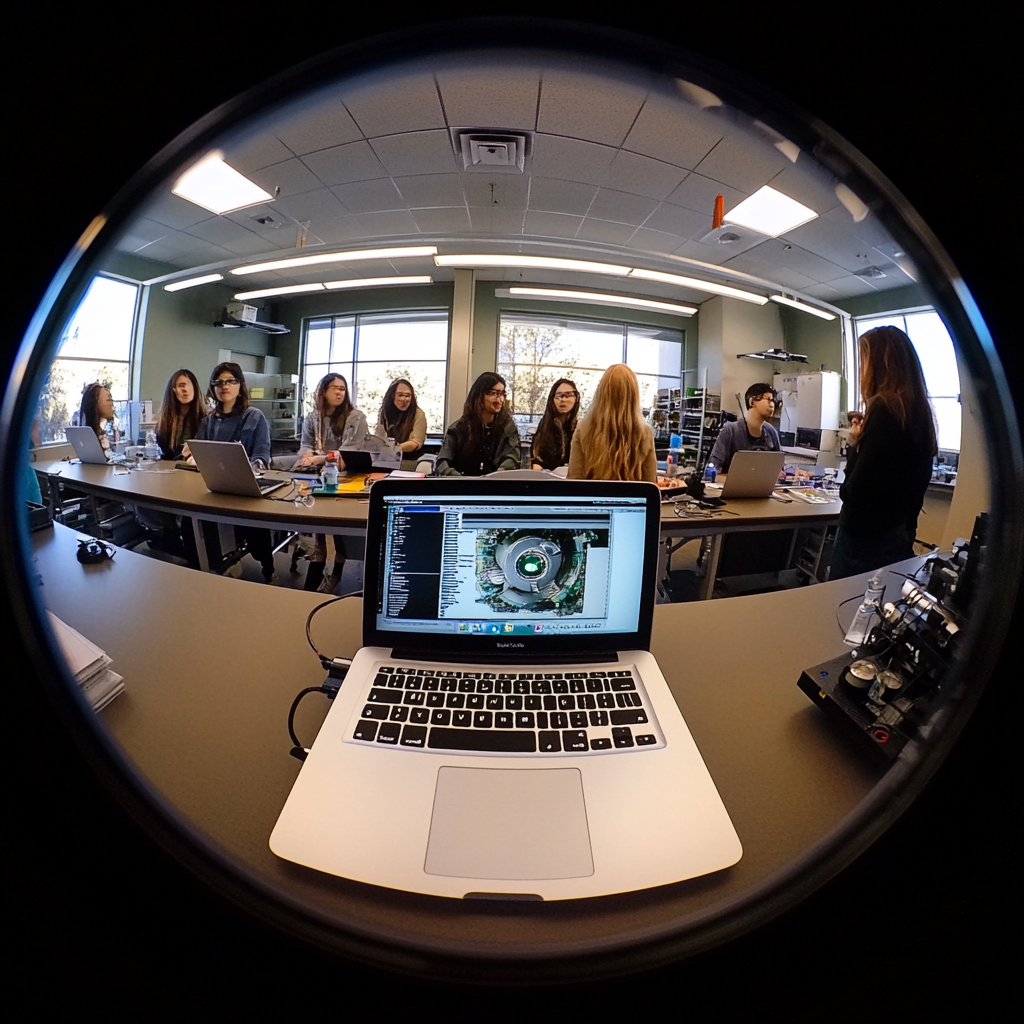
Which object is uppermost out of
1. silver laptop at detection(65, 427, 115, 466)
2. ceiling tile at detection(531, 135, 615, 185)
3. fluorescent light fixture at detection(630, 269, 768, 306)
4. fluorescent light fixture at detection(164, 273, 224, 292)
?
fluorescent light fixture at detection(630, 269, 768, 306)

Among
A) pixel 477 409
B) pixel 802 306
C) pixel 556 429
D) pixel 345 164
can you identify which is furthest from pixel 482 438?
pixel 802 306

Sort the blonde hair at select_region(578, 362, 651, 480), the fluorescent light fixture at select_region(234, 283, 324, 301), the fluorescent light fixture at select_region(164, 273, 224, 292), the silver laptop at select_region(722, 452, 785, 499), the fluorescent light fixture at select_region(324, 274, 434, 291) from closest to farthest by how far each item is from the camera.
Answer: the blonde hair at select_region(578, 362, 651, 480), the silver laptop at select_region(722, 452, 785, 499), the fluorescent light fixture at select_region(164, 273, 224, 292), the fluorescent light fixture at select_region(234, 283, 324, 301), the fluorescent light fixture at select_region(324, 274, 434, 291)

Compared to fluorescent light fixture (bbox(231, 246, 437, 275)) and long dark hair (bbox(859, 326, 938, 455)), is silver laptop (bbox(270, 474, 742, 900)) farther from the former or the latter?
fluorescent light fixture (bbox(231, 246, 437, 275))

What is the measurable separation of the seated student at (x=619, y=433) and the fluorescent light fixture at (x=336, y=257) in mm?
2743

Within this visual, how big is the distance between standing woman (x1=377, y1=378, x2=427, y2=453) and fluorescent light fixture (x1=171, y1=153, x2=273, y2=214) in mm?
1465

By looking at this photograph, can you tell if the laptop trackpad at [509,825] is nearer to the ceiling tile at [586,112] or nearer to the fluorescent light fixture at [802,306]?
the ceiling tile at [586,112]

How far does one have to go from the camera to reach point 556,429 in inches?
107

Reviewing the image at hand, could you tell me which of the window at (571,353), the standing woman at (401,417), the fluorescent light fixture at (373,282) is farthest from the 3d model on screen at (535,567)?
the fluorescent light fixture at (373,282)

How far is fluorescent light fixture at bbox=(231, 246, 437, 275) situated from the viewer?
3248mm

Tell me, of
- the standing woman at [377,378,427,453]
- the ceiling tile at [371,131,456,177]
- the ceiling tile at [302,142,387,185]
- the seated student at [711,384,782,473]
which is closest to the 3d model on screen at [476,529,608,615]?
the seated student at [711,384,782,473]

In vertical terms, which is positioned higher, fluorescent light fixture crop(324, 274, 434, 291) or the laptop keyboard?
fluorescent light fixture crop(324, 274, 434, 291)

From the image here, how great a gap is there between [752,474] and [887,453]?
2.24 ft

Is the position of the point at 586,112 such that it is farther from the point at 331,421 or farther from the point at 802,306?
the point at 802,306

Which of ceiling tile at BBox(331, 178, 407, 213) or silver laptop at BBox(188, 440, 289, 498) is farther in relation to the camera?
ceiling tile at BBox(331, 178, 407, 213)
